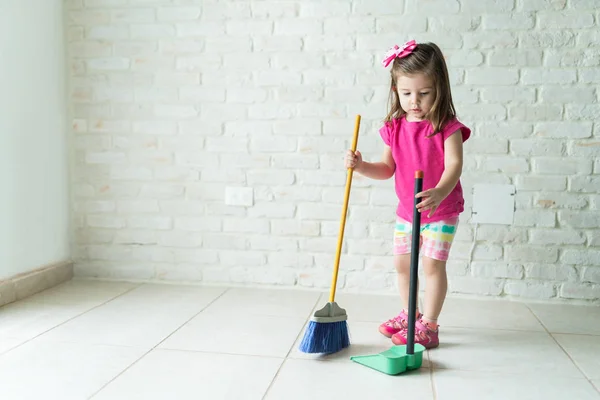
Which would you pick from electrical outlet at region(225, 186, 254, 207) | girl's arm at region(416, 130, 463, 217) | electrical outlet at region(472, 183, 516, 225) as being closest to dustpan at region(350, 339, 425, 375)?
girl's arm at region(416, 130, 463, 217)

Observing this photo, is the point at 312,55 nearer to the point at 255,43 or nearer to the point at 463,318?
the point at 255,43

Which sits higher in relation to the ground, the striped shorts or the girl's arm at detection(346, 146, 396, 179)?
the girl's arm at detection(346, 146, 396, 179)

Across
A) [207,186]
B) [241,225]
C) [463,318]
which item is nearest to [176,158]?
[207,186]

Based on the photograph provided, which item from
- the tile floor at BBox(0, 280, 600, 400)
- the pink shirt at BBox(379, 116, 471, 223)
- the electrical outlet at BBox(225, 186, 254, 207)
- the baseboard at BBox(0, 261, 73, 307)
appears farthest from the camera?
the electrical outlet at BBox(225, 186, 254, 207)

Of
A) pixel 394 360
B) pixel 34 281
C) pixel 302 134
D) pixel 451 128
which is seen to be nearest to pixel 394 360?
pixel 394 360

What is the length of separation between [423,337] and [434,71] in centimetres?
76

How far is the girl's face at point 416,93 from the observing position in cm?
164

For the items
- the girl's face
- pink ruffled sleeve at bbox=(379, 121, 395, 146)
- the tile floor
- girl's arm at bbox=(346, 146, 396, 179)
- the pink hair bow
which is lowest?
the tile floor

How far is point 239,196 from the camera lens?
2332mm

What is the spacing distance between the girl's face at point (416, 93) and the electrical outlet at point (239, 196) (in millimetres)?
840

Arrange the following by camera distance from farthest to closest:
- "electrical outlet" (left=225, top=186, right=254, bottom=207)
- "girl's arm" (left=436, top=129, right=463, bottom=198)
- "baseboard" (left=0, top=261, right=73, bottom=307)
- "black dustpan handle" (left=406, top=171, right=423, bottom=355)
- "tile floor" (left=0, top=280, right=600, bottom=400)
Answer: "electrical outlet" (left=225, top=186, right=254, bottom=207) < "baseboard" (left=0, top=261, right=73, bottom=307) < "girl's arm" (left=436, top=129, right=463, bottom=198) < "black dustpan handle" (left=406, top=171, right=423, bottom=355) < "tile floor" (left=0, top=280, right=600, bottom=400)

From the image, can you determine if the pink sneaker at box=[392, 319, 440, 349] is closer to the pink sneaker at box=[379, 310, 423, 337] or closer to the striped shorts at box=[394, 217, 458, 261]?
the pink sneaker at box=[379, 310, 423, 337]

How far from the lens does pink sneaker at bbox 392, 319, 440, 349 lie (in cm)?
167

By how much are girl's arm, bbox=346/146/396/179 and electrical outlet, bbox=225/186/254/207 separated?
0.66m
